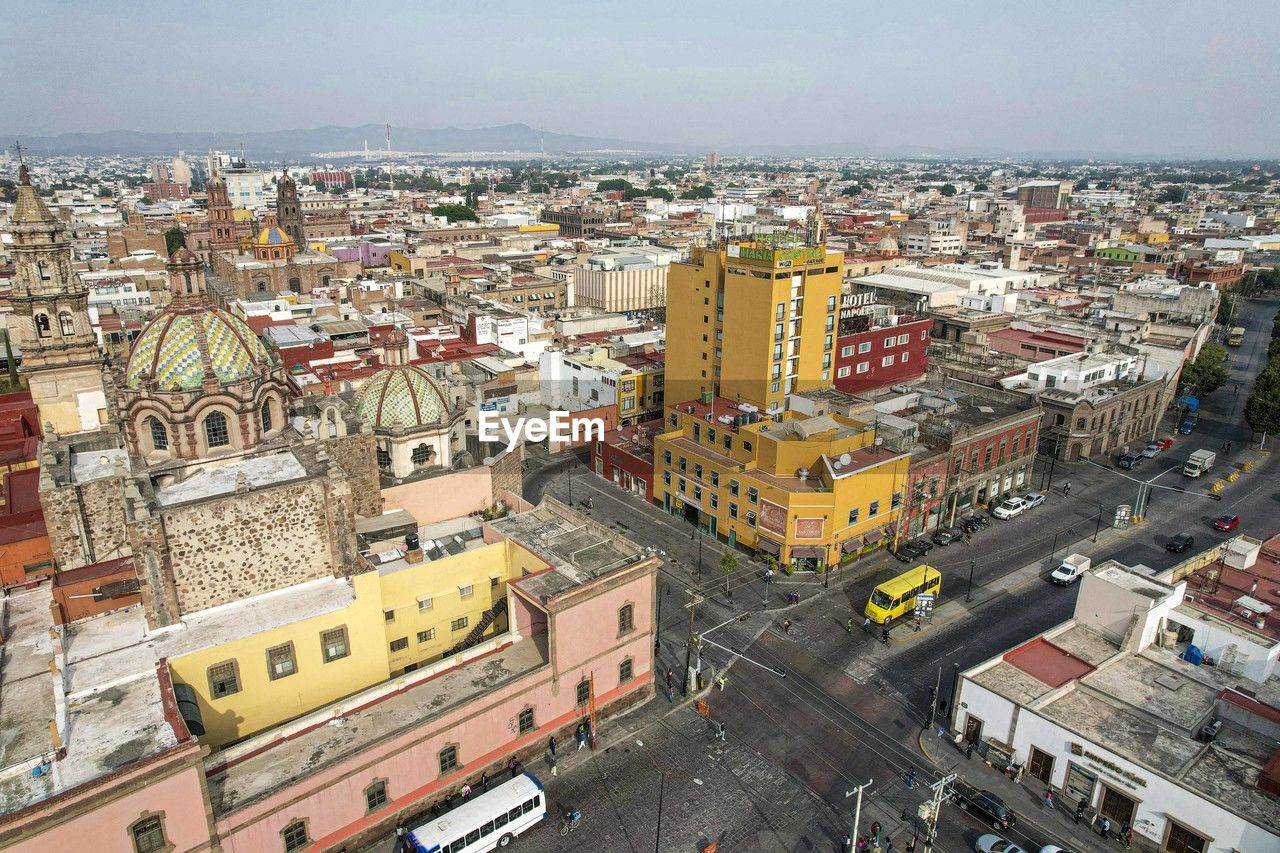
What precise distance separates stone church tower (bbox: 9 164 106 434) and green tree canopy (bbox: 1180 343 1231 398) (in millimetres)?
95709

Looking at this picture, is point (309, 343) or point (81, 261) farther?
point (81, 261)

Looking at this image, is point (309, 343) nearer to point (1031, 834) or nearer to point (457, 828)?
point (457, 828)

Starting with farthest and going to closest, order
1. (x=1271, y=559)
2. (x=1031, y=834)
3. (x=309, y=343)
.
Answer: (x=309, y=343) < (x=1271, y=559) < (x=1031, y=834)

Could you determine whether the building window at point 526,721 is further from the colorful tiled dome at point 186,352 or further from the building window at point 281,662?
the colorful tiled dome at point 186,352

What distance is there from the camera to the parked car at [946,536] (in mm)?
54062

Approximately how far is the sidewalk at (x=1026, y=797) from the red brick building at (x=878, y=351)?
4048 cm

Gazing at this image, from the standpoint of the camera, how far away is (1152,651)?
37.0m

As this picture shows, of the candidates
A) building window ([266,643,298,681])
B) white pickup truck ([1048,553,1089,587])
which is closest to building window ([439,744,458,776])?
building window ([266,643,298,681])

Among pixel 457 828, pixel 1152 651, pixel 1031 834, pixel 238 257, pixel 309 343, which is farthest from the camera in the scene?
pixel 238 257

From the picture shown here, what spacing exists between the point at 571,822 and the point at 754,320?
1605 inches

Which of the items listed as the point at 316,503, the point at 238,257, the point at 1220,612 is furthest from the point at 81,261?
the point at 1220,612

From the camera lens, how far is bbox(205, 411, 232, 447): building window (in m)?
35.2

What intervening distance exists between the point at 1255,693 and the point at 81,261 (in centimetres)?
13392

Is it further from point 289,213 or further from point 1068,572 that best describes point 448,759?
point 289,213
